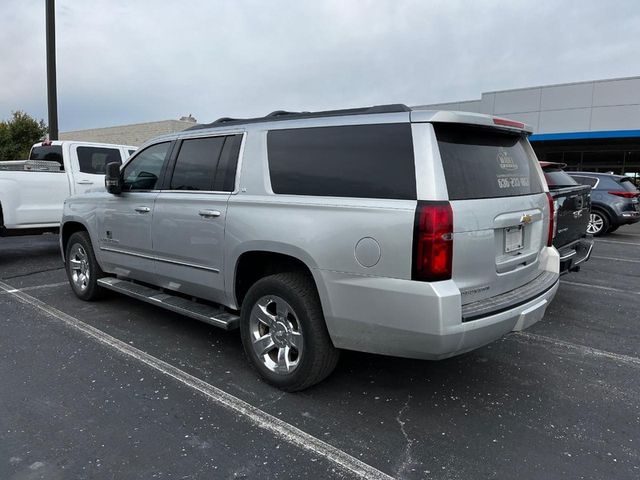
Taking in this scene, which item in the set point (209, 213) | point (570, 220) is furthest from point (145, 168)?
point (570, 220)

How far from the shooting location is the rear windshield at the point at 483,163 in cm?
300

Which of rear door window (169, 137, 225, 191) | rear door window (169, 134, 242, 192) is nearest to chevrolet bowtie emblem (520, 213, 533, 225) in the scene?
rear door window (169, 134, 242, 192)

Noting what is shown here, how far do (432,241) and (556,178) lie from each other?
4.44 m

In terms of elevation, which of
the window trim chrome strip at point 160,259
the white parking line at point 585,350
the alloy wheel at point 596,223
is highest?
the window trim chrome strip at point 160,259

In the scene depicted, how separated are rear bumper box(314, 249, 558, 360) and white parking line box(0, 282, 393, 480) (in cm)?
63

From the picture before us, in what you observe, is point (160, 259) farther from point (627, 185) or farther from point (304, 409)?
point (627, 185)

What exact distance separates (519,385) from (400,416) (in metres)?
1.10

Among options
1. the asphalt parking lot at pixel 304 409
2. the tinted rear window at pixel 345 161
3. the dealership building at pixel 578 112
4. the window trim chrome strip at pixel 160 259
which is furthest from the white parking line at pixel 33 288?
the dealership building at pixel 578 112

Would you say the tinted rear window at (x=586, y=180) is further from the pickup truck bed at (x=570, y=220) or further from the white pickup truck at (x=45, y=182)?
the white pickup truck at (x=45, y=182)

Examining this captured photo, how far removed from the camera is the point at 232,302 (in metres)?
3.93

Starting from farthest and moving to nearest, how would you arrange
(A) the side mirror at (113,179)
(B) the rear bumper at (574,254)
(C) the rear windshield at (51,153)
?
1. (C) the rear windshield at (51,153)
2. (B) the rear bumper at (574,254)
3. (A) the side mirror at (113,179)

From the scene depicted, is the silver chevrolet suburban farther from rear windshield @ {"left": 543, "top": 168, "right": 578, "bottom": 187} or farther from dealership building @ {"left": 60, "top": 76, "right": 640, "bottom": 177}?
dealership building @ {"left": 60, "top": 76, "right": 640, "bottom": 177}

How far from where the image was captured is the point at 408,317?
2834 mm

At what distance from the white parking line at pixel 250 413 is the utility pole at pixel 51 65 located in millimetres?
11139
